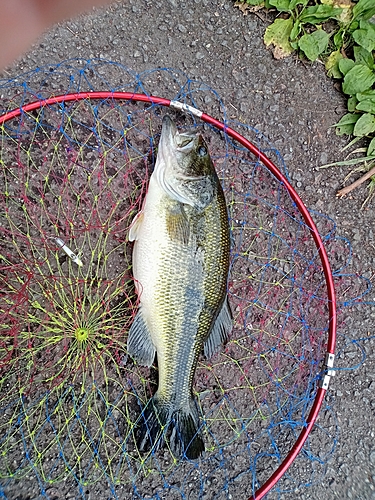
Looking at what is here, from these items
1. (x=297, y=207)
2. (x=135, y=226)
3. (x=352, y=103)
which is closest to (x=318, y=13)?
(x=352, y=103)

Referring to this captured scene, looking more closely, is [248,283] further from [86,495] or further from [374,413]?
[86,495]

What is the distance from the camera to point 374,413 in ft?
8.46

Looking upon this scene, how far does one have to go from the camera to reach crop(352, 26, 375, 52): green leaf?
8.04ft

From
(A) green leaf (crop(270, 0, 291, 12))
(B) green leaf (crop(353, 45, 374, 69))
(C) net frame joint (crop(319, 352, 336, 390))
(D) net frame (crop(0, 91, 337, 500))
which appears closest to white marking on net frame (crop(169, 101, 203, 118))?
(D) net frame (crop(0, 91, 337, 500))

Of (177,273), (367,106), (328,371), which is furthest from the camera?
(367,106)

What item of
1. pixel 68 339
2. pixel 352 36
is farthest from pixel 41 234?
pixel 352 36

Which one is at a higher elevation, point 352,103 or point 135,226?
point 352,103

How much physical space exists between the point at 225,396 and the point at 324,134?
1612 millimetres

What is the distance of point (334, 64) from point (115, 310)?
1.88m

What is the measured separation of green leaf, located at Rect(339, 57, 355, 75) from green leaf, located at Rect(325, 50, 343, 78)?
28mm

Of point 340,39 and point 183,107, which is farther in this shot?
point 340,39

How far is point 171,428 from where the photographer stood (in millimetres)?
2168

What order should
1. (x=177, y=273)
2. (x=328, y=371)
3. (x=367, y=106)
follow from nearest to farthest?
(x=177, y=273) → (x=328, y=371) → (x=367, y=106)

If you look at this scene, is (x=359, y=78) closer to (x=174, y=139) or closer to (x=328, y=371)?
→ (x=174, y=139)
